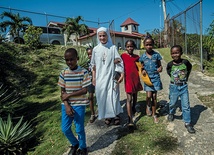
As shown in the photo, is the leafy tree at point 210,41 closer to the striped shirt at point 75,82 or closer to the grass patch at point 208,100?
the grass patch at point 208,100

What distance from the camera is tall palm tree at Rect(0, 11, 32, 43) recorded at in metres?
14.0

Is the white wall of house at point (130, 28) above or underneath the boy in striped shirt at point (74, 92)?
above

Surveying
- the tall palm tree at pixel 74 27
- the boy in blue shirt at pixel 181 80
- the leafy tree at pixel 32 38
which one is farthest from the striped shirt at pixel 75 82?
the tall palm tree at pixel 74 27

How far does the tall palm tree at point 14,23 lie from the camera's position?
14.0 m

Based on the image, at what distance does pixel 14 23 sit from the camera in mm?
14758

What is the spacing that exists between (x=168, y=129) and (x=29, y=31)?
12.6 meters

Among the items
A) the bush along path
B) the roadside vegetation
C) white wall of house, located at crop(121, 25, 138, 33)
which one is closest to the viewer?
the bush along path

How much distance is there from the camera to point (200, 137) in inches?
116

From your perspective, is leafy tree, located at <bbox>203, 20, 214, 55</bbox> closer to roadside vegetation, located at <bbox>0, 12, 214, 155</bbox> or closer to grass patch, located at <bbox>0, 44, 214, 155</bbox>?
roadside vegetation, located at <bbox>0, 12, 214, 155</bbox>

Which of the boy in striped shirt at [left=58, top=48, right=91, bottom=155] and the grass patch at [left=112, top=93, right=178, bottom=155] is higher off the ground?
the boy in striped shirt at [left=58, top=48, right=91, bottom=155]

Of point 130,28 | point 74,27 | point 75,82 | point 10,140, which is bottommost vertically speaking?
point 10,140

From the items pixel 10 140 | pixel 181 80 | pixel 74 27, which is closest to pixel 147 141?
pixel 181 80

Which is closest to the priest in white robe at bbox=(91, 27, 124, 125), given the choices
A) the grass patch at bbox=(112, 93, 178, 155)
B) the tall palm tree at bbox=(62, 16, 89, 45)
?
the grass patch at bbox=(112, 93, 178, 155)

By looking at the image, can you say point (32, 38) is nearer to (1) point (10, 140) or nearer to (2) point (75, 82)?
(1) point (10, 140)
